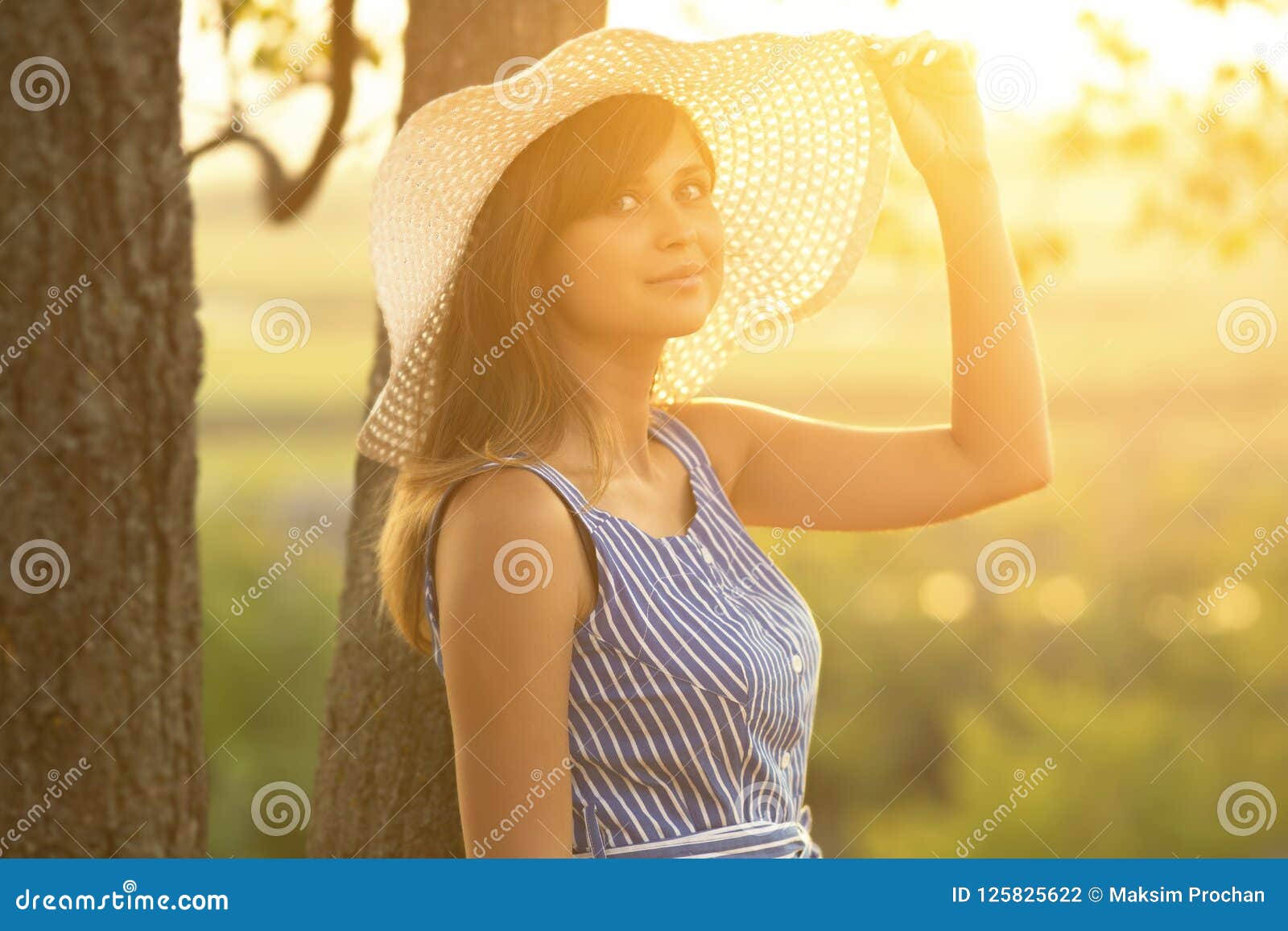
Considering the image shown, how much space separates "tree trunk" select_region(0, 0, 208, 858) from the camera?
192cm

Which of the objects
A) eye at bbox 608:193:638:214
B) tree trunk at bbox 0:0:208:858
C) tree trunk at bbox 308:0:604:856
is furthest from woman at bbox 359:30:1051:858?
tree trunk at bbox 0:0:208:858

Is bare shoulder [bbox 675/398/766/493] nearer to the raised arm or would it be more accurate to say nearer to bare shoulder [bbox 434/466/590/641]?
the raised arm

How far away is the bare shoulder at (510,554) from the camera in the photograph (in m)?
1.50

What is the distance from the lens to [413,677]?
6.89 feet

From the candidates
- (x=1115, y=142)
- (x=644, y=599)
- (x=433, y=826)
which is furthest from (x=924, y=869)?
(x=1115, y=142)

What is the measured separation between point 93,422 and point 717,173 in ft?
3.60

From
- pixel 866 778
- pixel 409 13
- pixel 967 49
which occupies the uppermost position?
pixel 409 13

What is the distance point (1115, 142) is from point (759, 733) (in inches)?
106

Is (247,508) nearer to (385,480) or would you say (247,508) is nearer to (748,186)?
(385,480)

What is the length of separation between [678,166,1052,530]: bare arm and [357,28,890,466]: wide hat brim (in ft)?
0.62

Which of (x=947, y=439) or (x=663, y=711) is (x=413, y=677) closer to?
(x=663, y=711)

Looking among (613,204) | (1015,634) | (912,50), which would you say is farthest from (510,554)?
(1015,634)

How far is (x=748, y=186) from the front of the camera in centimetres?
203

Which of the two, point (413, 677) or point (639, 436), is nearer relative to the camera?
point (639, 436)
